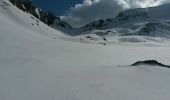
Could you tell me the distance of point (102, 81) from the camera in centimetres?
1599

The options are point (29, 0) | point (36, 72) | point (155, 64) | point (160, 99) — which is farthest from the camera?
point (29, 0)

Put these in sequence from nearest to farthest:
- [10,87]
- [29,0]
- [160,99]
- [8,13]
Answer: [160,99] → [10,87] → [8,13] → [29,0]

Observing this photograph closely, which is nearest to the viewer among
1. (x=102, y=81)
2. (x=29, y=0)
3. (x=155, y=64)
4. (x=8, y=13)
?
(x=102, y=81)

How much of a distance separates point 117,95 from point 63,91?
2.46m

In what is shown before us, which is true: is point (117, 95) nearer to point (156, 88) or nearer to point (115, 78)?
point (156, 88)

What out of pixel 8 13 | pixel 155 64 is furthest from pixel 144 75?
pixel 8 13

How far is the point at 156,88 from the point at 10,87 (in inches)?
280

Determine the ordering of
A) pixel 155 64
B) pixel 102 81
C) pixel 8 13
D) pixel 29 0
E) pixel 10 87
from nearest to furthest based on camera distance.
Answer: pixel 10 87 → pixel 102 81 → pixel 155 64 → pixel 8 13 → pixel 29 0

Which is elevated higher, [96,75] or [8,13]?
[8,13]

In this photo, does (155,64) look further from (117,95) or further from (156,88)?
(117,95)

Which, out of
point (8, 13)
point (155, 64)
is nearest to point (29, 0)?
point (8, 13)

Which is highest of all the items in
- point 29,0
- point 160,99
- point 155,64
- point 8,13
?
point 29,0

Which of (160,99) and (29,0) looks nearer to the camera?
(160,99)

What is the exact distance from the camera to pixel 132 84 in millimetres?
15352
